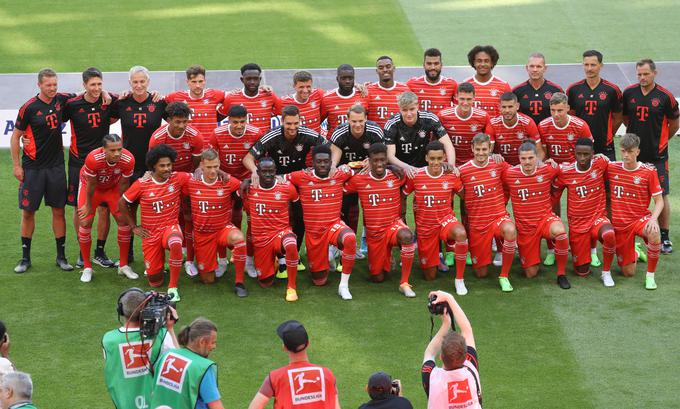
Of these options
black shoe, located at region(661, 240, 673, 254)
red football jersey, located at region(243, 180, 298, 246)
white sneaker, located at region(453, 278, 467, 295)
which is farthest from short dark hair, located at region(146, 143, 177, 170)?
black shoe, located at region(661, 240, 673, 254)

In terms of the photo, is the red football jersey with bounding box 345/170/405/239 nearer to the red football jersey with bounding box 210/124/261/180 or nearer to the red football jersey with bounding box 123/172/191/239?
the red football jersey with bounding box 210/124/261/180

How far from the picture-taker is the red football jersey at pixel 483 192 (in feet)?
41.9

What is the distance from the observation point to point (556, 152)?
13234 millimetres

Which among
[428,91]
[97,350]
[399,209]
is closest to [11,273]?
[97,350]

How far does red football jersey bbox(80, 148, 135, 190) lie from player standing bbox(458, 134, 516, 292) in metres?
3.61

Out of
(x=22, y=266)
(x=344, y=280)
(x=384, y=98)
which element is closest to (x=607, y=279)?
(x=344, y=280)

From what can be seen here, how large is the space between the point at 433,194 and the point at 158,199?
2.93 meters

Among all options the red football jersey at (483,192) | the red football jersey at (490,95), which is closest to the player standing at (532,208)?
the red football jersey at (483,192)

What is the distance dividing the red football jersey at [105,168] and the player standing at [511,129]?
4.08 metres

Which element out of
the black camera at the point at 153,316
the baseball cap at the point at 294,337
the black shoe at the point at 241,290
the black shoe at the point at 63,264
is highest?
the black camera at the point at 153,316

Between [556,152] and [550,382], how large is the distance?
353 centimetres

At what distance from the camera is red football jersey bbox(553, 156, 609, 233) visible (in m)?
12.8

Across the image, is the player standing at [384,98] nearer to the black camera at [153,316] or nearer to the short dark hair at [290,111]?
the short dark hair at [290,111]

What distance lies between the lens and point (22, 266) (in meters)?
13.0
